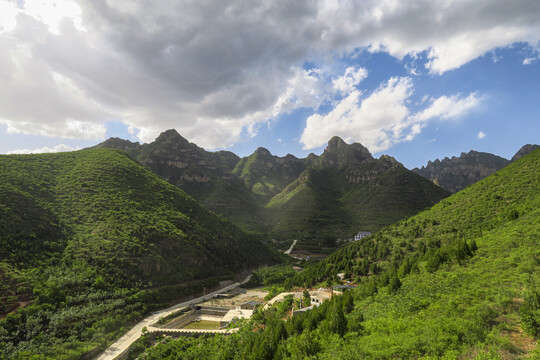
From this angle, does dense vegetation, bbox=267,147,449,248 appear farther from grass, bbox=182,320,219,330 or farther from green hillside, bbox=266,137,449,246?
grass, bbox=182,320,219,330

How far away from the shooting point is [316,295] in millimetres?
37000

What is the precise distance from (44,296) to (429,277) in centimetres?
5376

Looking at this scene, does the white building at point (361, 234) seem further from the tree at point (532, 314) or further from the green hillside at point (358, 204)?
the tree at point (532, 314)

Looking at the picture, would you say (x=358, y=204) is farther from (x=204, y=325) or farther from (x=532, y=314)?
(x=532, y=314)

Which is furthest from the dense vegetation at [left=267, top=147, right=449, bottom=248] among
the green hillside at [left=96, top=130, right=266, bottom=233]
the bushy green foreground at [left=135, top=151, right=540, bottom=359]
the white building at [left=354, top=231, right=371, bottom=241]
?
the bushy green foreground at [left=135, top=151, right=540, bottom=359]

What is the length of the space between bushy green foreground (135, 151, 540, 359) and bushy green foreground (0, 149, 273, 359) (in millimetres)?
11860

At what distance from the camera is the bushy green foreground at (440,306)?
1249 centimetres

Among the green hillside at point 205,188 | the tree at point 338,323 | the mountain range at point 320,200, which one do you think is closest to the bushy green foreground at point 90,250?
the tree at point 338,323

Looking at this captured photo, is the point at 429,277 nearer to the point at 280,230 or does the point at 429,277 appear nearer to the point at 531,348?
the point at 531,348

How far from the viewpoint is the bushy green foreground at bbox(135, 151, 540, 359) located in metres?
12.5

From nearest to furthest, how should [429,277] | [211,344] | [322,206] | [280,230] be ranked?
[429,277] < [211,344] < [280,230] < [322,206]

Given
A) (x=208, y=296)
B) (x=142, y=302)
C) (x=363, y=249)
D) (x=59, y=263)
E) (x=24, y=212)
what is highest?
(x=24, y=212)

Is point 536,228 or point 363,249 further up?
point 536,228

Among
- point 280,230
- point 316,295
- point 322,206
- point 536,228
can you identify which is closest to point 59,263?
point 316,295
